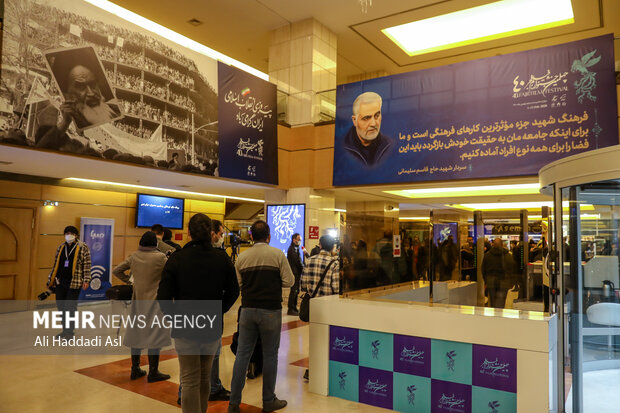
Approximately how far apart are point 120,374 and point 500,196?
8.71m

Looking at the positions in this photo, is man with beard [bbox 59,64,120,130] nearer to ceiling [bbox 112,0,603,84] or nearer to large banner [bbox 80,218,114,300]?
large banner [bbox 80,218,114,300]

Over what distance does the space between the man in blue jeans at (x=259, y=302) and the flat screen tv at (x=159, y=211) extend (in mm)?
7614

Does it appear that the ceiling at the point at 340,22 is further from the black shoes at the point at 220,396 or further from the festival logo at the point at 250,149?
the black shoes at the point at 220,396

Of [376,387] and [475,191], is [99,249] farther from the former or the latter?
[475,191]

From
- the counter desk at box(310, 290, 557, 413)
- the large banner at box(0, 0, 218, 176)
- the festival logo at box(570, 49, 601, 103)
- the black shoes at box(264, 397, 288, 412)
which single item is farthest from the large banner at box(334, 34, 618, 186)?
the black shoes at box(264, 397, 288, 412)

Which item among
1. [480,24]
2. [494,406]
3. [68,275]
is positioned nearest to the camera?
[494,406]

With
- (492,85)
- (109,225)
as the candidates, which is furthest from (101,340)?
(492,85)

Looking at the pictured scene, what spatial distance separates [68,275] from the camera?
5.88 meters

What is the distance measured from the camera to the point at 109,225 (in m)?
9.76

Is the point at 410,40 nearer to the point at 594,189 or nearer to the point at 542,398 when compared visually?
the point at 594,189

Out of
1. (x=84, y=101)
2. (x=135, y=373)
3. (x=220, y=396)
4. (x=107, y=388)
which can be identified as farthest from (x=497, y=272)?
(x=84, y=101)

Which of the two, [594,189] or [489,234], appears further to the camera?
[489,234]

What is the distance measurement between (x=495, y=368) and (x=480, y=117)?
5.49m

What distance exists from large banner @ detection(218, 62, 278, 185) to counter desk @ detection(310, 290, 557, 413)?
489cm
